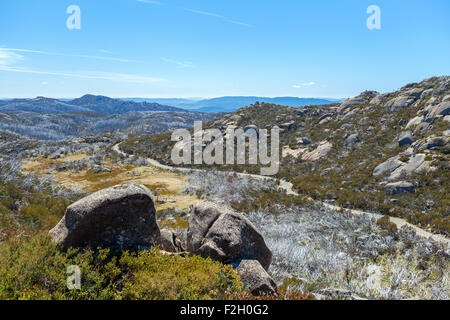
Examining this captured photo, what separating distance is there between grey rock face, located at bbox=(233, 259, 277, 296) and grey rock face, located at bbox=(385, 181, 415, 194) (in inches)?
870

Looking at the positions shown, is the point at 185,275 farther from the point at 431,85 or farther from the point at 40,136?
the point at 40,136

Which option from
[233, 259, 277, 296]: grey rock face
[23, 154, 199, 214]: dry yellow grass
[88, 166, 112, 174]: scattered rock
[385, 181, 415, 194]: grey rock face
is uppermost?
[233, 259, 277, 296]: grey rock face

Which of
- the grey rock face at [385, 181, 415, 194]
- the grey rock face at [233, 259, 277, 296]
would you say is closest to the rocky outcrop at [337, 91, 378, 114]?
the grey rock face at [385, 181, 415, 194]

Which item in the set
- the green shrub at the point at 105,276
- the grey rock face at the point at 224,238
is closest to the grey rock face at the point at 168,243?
the grey rock face at the point at 224,238

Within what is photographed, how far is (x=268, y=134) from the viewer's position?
183 feet

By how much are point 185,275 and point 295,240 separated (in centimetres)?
965

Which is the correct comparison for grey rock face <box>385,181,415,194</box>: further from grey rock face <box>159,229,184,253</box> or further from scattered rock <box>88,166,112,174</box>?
scattered rock <box>88,166,112,174</box>

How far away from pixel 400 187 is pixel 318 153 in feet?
58.3

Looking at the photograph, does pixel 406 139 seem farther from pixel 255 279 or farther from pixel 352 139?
pixel 255 279

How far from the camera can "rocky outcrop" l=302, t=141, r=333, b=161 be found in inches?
1521

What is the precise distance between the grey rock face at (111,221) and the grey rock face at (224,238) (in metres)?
1.55

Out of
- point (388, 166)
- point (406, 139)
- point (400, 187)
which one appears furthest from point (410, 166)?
point (406, 139)

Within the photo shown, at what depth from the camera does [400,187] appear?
2214 centimetres

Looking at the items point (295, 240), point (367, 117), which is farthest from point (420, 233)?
point (367, 117)
